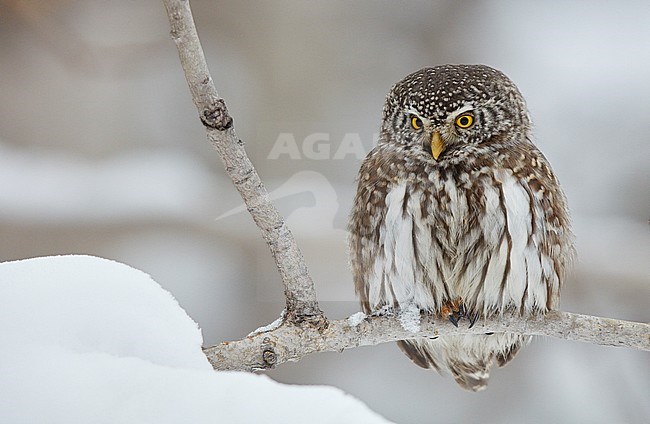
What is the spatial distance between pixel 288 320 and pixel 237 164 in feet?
1.28

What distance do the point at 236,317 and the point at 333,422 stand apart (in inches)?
148

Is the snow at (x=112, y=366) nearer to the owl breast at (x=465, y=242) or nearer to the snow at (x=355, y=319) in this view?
the snow at (x=355, y=319)

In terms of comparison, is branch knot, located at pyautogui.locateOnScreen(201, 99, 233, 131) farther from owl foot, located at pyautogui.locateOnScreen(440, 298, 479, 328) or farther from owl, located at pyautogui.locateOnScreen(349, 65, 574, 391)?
owl foot, located at pyautogui.locateOnScreen(440, 298, 479, 328)

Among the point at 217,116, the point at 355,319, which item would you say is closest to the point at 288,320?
the point at 355,319

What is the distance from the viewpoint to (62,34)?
4.66 metres

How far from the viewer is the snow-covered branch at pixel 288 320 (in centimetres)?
127

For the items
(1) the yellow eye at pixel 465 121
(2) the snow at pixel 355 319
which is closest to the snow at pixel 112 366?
(2) the snow at pixel 355 319

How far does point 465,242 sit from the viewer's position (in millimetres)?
2049

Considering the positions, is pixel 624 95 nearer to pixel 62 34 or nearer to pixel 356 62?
pixel 356 62

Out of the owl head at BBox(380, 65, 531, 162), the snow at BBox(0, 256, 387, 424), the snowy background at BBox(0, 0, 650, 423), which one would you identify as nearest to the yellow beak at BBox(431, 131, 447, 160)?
the owl head at BBox(380, 65, 531, 162)

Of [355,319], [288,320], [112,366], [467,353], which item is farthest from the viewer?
[467,353]

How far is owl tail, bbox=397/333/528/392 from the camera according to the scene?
2361 millimetres

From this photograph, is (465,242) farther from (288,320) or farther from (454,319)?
(288,320)

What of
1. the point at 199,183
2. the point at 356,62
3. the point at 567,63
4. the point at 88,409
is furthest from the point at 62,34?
the point at 88,409
